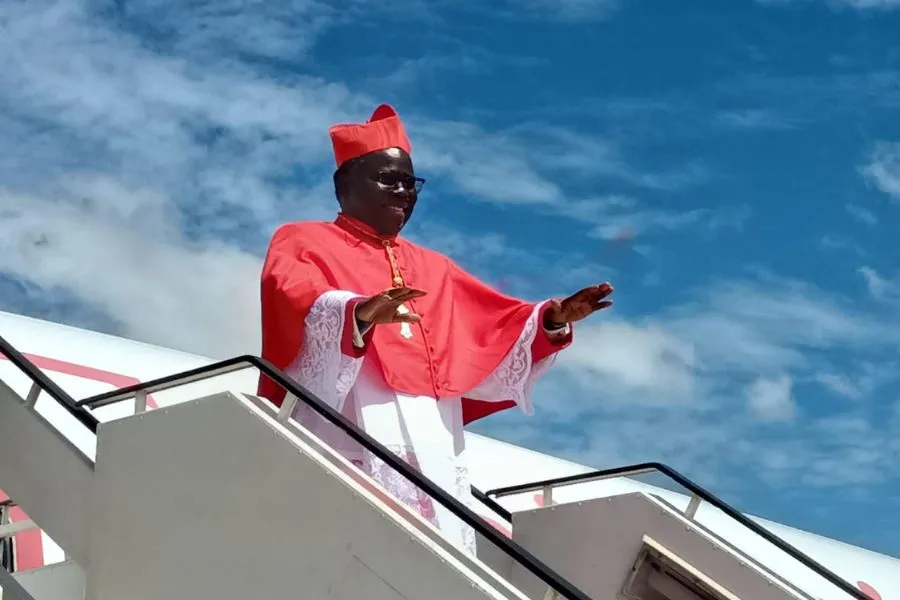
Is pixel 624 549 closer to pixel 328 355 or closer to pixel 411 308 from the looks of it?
pixel 411 308

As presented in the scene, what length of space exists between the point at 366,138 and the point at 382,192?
0.25m

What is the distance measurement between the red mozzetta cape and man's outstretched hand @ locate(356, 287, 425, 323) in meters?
0.09

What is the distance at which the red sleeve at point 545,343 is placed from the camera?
15.9ft

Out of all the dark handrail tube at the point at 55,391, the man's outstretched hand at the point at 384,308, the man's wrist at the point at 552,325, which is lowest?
the dark handrail tube at the point at 55,391

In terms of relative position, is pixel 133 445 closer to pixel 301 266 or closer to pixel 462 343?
pixel 301 266

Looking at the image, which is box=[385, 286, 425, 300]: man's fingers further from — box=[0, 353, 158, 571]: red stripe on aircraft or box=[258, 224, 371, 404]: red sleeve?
box=[0, 353, 158, 571]: red stripe on aircraft

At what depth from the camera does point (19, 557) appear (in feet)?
15.4

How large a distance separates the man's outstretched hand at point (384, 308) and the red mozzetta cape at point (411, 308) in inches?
3.5

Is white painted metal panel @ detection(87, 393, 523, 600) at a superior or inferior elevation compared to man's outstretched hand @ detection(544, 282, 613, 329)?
inferior

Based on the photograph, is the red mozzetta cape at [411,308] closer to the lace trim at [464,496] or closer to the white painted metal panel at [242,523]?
the lace trim at [464,496]

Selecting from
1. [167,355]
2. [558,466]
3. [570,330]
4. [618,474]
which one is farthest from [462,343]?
[558,466]

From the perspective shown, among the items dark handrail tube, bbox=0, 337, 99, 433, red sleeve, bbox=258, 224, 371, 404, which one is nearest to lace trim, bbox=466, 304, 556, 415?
red sleeve, bbox=258, 224, 371, 404

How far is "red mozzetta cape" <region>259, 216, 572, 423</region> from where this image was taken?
4285 mm

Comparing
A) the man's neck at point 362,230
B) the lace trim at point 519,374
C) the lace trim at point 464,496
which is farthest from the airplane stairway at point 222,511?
the lace trim at point 519,374
